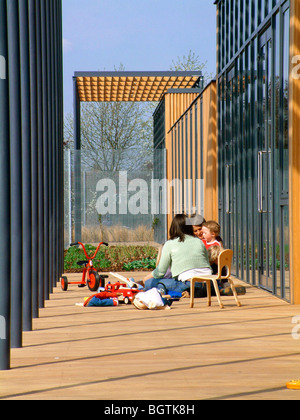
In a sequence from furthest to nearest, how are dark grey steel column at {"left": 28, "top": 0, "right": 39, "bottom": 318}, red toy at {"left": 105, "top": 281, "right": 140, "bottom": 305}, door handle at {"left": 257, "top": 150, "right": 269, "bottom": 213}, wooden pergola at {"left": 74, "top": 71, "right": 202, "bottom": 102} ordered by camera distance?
1. wooden pergola at {"left": 74, "top": 71, "right": 202, "bottom": 102}
2. door handle at {"left": 257, "top": 150, "right": 269, "bottom": 213}
3. red toy at {"left": 105, "top": 281, "right": 140, "bottom": 305}
4. dark grey steel column at {"left": 28, "top": 0, "right": 39, "bottom": 318}

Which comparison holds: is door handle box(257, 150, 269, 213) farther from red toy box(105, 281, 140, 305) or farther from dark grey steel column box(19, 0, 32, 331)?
dark grey steel column box(19, 0, 32, 331)

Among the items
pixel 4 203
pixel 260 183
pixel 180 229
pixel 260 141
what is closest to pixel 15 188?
pixel 4 203

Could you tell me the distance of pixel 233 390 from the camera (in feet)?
13.7

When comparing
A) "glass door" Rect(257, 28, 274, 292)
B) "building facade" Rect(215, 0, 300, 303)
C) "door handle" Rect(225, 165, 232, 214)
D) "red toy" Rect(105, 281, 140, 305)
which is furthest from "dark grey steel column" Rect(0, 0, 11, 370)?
"door handle" Rect(225, 165, 232, 214)

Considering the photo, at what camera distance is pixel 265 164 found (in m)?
9.80

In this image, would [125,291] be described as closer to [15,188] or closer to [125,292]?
[125,292]

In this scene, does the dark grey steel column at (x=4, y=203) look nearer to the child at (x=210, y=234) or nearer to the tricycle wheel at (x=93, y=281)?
the tricycle wheel at (x=93, y=281)

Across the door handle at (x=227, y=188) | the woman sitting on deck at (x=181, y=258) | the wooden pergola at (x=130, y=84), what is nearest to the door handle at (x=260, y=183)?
the woman sitting on deck at (x=181, y=258)

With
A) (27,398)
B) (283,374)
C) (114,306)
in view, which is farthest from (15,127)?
(114,306)

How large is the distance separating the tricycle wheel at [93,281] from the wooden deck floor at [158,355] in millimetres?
1473

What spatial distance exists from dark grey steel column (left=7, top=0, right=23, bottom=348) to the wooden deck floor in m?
0.28

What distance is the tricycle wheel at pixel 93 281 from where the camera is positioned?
9773mm

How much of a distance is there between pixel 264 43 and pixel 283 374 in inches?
249

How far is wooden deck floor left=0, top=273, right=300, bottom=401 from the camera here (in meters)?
4.19
